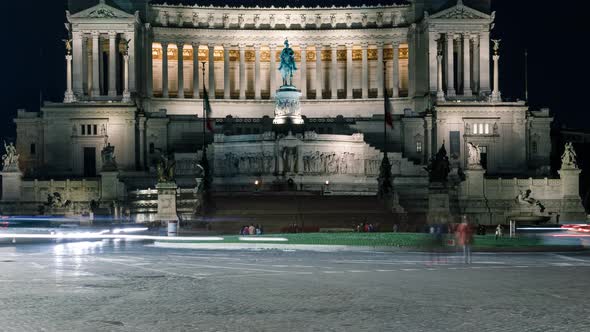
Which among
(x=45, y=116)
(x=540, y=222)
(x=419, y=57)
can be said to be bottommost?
(x=540, y=222)

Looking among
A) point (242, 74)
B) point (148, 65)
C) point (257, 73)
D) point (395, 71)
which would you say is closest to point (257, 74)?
point (257, 73)

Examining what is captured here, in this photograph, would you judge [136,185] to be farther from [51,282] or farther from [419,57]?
[51,282]

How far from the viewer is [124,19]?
115 m

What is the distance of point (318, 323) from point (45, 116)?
87.9 metres

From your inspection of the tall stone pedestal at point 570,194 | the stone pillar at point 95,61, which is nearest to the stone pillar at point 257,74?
the stone pillar at point 95,61

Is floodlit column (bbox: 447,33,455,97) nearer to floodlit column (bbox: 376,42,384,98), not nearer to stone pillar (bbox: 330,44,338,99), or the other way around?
floodlit column (bbox: 376,42,384,98)

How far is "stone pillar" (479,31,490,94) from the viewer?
117 m

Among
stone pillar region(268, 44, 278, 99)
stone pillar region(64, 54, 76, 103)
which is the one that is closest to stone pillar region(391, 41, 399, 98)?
stone pillar region(268, 44, 278, 99)

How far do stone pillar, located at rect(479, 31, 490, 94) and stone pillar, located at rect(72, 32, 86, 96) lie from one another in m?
45.1

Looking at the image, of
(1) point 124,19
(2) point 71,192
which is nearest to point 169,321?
(2) point 71,192

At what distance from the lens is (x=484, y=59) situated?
117438mm

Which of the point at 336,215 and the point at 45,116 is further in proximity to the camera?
the point at 45,116

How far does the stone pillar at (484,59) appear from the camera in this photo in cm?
11681

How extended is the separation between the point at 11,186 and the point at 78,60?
30.0m
